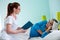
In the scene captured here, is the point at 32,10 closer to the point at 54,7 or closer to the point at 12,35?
the point at 54,7

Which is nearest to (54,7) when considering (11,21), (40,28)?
(40,28)

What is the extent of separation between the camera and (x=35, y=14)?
126 inches

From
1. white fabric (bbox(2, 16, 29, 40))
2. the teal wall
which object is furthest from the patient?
the teal wall

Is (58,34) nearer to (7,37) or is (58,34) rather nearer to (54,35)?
(54,35)

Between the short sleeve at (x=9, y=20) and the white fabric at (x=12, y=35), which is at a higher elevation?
the short sleeve at (x=9, y=20)

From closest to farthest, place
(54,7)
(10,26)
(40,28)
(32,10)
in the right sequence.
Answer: (10,26), (40,28), (54,7), (32,10)

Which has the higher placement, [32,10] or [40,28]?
[32,10]

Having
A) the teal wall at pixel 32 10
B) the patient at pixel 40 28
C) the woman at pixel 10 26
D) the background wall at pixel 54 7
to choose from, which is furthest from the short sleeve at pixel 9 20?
the teal wall at pixel 32 10

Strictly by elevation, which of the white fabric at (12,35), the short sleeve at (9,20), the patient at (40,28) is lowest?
the patient at (40,28)

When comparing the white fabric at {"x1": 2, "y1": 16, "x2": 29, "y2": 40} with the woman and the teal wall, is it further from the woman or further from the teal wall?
the teal wall

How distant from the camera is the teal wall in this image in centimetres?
308

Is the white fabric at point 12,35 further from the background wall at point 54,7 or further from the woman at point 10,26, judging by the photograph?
the background wall at point 54,7

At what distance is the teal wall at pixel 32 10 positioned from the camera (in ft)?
10.1

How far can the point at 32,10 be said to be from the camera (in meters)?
3.23
